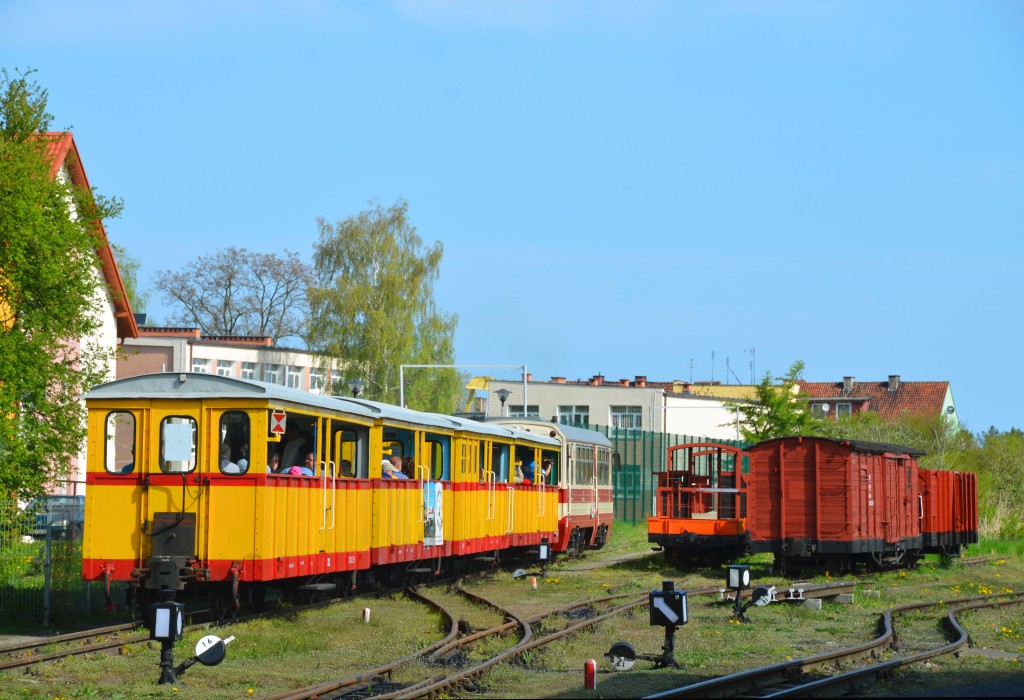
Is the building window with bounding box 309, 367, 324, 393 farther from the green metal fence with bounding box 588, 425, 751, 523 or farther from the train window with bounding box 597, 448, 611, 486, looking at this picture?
the train window with bounding box 597, 448, 611, 486

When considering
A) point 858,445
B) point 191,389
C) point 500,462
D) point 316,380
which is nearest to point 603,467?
point 500,462

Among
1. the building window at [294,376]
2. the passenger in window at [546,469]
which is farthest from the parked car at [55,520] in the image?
the building window at [294,376]

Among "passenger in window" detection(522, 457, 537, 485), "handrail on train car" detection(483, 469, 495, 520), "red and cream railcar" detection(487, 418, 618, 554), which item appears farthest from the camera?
"red and cream railcar" detection(487, 418, 618, 554)

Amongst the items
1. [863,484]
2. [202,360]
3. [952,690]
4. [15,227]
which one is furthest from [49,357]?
[202,360]

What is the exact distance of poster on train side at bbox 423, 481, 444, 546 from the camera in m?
19.5

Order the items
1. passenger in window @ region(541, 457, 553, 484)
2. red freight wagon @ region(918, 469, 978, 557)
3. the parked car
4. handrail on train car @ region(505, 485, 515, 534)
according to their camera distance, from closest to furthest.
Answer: the parked car → handrail on train car @ region(505, 485, 515, 534) → passenger in window @ region(541, 457, 553, 484) → red freight wagon @ region(918, 469, 978, 557)

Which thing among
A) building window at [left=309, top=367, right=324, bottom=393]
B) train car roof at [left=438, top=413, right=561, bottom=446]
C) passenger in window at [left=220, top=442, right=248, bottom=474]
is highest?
building window at [left=309, top=367, right=324, bottom=393]

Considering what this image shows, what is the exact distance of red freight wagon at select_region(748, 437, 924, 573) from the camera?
23.5m

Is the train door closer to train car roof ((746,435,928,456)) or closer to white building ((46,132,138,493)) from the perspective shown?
train car roof ((746,435,928,456))

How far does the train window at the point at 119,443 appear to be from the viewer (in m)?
14.3

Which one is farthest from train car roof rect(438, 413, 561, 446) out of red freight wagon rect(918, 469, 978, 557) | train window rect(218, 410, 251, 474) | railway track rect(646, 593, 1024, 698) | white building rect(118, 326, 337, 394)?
white building rect(118, 326, 337, 394)

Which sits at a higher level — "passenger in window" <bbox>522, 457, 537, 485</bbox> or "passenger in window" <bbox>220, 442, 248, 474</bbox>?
"passenger in window" <bbox>220, 442, 248, 474</bbox>

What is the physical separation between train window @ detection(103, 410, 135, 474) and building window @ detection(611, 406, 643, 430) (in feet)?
169

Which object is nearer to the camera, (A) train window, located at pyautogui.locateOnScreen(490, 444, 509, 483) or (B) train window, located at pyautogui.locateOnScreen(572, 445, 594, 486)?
(A) train window, located at pyautogui.locateOnScreen(490, 444, 509, 483)
